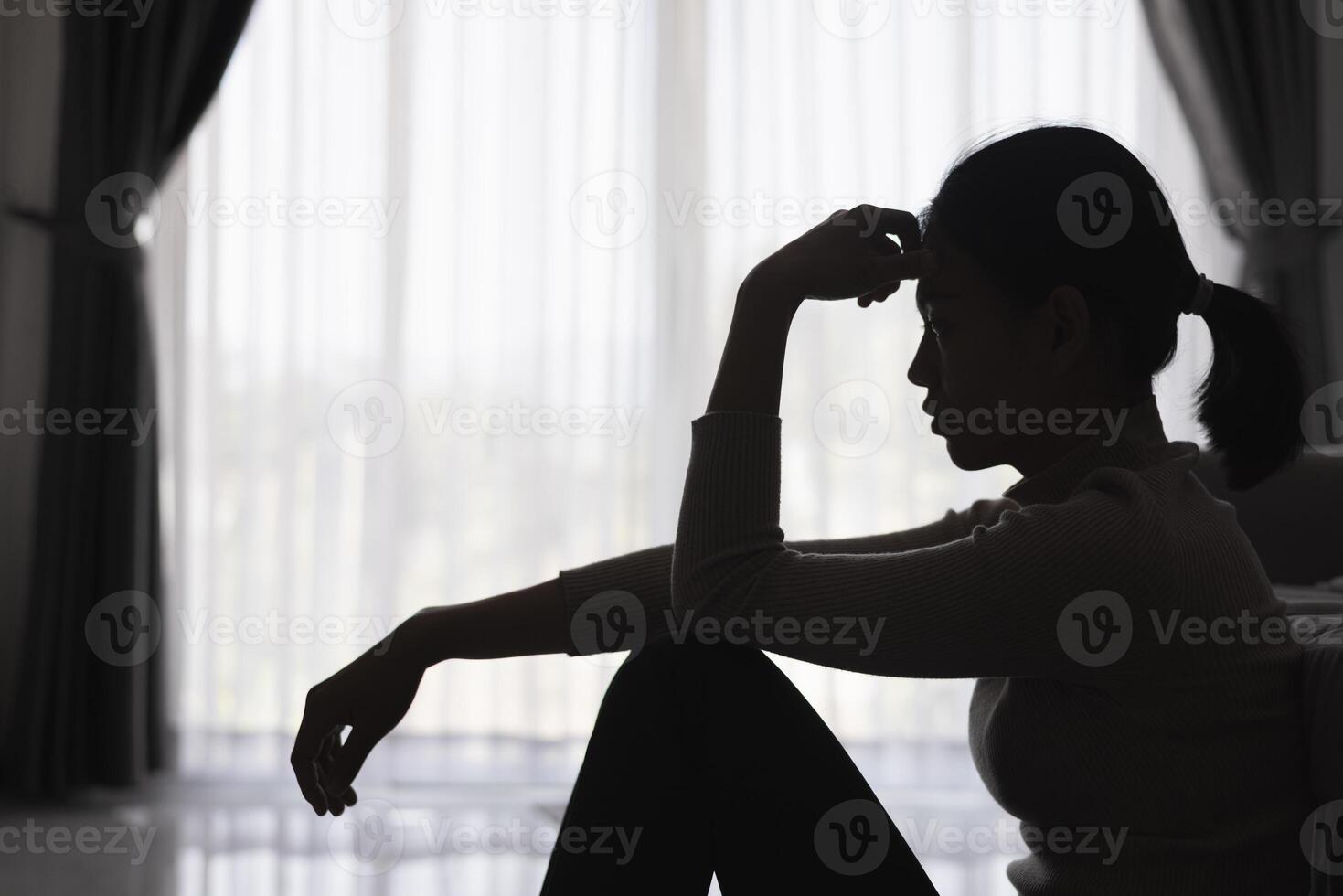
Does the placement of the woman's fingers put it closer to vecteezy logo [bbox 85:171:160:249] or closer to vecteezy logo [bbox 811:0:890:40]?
vecteezy logo [bbox 85:171:160:249]

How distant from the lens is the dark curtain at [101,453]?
2465 millimetres

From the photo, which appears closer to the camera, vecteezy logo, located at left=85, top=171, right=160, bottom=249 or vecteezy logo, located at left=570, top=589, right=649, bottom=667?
vecteezy logo, located at left=570, top=589, right=649, bottom=667

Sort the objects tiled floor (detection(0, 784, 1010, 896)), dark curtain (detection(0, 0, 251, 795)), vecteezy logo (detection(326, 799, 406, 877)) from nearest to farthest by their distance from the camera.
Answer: tiled floor (detection(0, 784, 1010, 896)) < vecteezy logo (detection(326, 799, 406, 877)) < dark curtain (detection(0, 0, 251, 795))

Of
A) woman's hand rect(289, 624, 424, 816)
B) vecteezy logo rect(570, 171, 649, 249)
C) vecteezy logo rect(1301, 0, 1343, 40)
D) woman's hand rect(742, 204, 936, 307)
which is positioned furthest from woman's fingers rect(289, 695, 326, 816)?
vecteezy logo rect(1301, 0, 1343, 40)

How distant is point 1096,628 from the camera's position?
75 cm

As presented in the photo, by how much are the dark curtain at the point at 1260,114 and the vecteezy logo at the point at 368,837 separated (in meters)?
2.40

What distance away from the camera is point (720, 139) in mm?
2725

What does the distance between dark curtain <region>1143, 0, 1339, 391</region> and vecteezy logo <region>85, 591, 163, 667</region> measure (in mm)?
2798

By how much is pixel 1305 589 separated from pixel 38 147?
2954 millimetres

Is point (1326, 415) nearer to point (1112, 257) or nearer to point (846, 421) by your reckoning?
point (846, 421)

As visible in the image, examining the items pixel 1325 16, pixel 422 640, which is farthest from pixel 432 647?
pixel 1325 16

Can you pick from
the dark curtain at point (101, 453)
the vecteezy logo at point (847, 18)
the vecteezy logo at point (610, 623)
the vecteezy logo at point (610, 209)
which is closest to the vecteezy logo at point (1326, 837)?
the vecteezy logo at point (610, 623)

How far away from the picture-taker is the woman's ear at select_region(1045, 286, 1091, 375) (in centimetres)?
84

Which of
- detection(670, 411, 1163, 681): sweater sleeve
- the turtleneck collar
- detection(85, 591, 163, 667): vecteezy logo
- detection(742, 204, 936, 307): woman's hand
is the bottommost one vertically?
detection(85, 591, 163, 667): vecteezy logo
